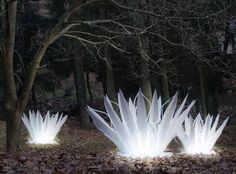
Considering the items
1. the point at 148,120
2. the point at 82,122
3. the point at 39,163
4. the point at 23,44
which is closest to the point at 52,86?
the point at 23,44

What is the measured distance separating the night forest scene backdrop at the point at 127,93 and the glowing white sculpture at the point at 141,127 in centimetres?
2

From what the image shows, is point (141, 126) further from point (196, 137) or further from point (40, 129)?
point (40, 129)

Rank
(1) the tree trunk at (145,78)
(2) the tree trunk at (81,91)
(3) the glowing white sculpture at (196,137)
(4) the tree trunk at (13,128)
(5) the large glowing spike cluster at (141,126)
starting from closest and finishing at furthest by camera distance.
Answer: (5) the large glowing spike cluster at (141,126), (4) the tree trunk at (13,128), (3) the glowing white sculpture at (196,137), (1) the tree trunk at (145,78), (2) the tree trunk at (81,91)

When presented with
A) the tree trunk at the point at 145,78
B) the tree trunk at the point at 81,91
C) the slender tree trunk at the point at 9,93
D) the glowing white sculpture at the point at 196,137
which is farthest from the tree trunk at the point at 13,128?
the tree trunk at the point at 81,91

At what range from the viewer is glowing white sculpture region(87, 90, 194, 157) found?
9.35 m

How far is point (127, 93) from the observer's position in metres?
32.8

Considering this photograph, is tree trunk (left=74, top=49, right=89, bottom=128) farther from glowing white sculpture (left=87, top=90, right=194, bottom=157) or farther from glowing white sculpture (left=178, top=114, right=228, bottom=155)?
glowing white sculpture (left=87, top=90, right=194, bottom=157)

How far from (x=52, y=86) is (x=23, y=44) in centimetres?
318

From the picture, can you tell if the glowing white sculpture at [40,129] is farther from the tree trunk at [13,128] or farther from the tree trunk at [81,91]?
the tree trunk at [13,128]

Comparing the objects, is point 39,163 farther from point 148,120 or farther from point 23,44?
point 23,44

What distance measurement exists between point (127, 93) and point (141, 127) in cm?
2335

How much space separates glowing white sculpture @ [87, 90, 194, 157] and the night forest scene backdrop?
2 cm

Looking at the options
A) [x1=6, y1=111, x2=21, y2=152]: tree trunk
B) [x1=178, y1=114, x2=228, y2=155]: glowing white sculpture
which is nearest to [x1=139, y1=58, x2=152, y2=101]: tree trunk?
[x1=178, y1=114, x2=228, y2=155]: glowing white sculpture

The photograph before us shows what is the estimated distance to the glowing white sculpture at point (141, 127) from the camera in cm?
935
